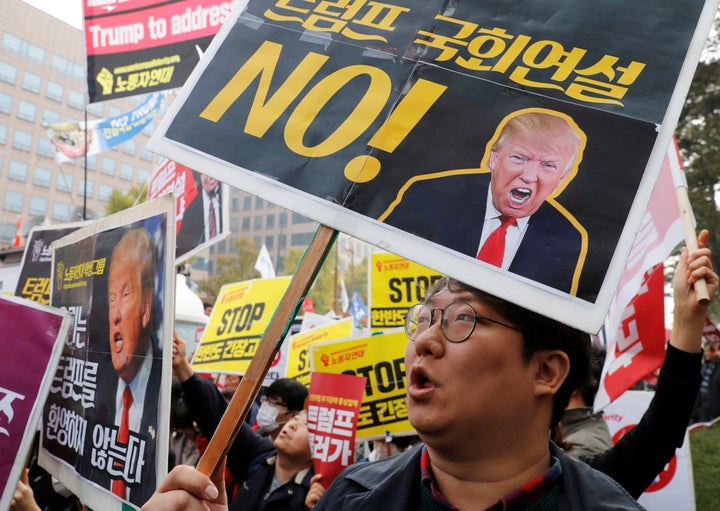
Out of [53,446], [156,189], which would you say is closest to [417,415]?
[53,446]

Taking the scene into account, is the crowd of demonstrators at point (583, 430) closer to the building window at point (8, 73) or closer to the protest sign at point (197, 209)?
the protest sign at point (197, 209)

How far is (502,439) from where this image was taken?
140cm

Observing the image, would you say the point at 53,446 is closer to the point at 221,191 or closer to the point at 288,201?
the point at 288,201

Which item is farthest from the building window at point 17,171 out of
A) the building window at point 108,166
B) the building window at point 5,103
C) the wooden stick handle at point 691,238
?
the wooden stick handle at point 691,238

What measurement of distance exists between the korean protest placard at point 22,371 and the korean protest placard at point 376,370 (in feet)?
5.44

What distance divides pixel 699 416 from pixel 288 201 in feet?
32.7

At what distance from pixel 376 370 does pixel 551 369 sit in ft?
7.80

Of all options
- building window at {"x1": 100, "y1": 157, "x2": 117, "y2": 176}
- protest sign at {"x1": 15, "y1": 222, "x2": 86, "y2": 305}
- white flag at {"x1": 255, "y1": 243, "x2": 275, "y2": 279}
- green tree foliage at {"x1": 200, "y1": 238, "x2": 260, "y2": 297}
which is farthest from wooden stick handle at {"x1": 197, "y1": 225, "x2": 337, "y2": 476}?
building window at {"x1": 100, "y1": 157, "x2": 117, "y2": 176}

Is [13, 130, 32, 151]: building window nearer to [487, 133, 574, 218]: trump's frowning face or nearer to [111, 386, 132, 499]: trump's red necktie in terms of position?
[111, 386, 132, 499]: trump's red necktie

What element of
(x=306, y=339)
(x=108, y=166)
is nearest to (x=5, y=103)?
(x=108, y=166)

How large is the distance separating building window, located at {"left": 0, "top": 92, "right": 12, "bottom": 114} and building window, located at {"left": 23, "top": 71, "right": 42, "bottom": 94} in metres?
1.77

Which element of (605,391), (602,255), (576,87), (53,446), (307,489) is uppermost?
(576,87)

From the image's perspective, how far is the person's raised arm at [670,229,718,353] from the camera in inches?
77.7

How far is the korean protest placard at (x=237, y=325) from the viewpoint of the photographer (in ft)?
17.6
